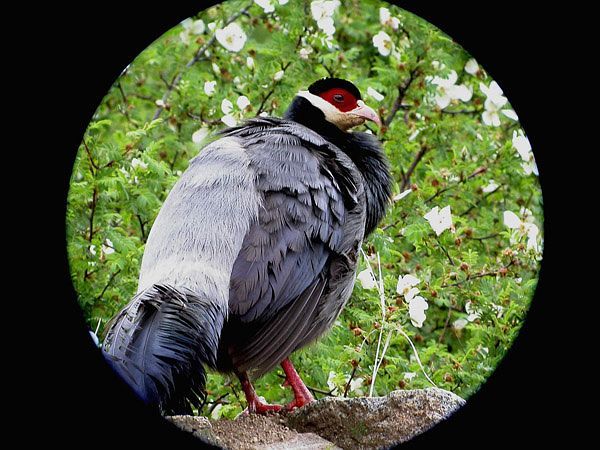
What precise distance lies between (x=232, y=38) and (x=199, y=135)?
0.80 meters

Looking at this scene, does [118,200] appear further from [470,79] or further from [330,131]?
[470,79]

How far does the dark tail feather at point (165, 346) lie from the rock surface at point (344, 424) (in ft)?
1.19

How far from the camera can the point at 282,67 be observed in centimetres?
744

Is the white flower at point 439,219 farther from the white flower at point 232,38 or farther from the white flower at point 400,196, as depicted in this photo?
the white flower at point 232,38

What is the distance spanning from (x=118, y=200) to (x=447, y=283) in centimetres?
239

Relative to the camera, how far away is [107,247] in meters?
6.66

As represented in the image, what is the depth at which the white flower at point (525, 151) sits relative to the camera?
690 centimetres

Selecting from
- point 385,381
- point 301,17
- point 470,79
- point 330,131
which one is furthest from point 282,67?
point 385,381

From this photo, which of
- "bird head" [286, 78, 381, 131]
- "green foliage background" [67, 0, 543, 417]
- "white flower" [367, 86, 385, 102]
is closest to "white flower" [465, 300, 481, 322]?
"green foliage background" [67, 0, 543, 417]

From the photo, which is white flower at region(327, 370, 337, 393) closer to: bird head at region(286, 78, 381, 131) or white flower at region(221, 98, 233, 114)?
bird head at region(286, 78, 381, 131)

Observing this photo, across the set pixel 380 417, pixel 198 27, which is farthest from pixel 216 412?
pixel 198 27

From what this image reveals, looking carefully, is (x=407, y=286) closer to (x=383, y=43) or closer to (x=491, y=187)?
(x=491, y=187)

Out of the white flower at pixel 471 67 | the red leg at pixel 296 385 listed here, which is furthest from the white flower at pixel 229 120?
the white flower at pixel 471 67

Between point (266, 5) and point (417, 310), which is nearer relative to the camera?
point (417, 310)
